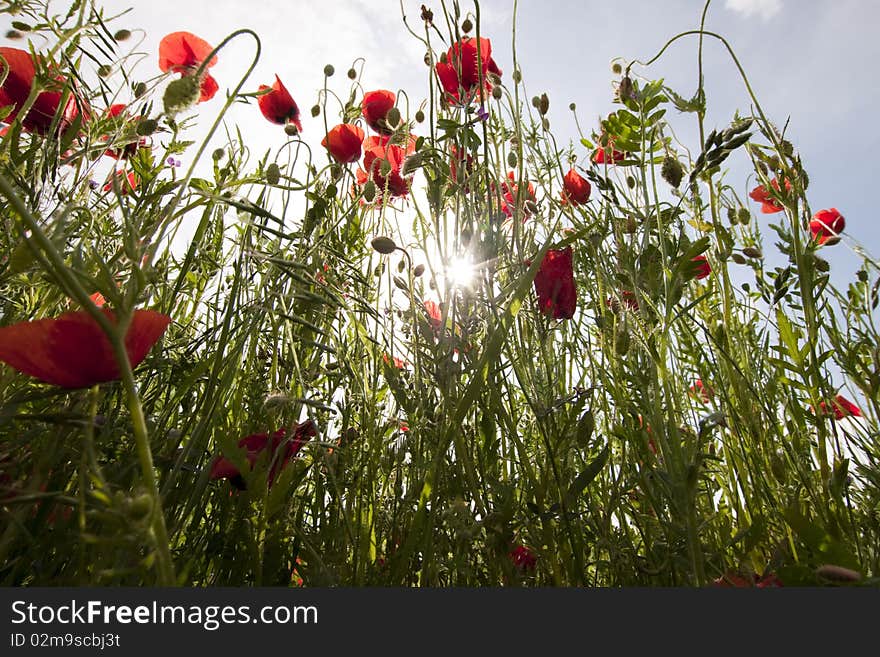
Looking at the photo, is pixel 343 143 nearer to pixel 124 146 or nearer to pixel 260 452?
pixel 124 146

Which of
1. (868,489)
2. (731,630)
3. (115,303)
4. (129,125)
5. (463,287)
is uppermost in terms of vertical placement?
(129,125)

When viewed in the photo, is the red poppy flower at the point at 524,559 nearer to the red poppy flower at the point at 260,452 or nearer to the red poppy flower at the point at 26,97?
the red poppy flower at the point at 260,452

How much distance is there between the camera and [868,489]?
0.90 m

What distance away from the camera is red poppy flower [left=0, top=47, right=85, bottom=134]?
0.93 metres

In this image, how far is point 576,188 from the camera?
4.63 feet

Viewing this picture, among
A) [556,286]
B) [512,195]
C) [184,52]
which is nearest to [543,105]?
[512,195]

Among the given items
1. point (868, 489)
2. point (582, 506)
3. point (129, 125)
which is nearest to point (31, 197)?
point (129, 125)

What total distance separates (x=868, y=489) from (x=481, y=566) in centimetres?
64

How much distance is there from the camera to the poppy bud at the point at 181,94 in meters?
0.55

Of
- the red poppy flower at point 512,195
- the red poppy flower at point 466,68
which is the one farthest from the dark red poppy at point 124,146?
the red poppy flower at point 512,195

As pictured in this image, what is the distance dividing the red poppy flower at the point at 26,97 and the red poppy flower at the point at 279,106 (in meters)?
0.54

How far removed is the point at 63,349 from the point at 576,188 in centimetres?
121

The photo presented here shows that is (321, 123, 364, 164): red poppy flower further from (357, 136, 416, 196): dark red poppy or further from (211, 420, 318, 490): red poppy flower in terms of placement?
(211, 420, 318, 490): red poppy flower

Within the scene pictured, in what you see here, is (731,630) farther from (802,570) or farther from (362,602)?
(362,602)
